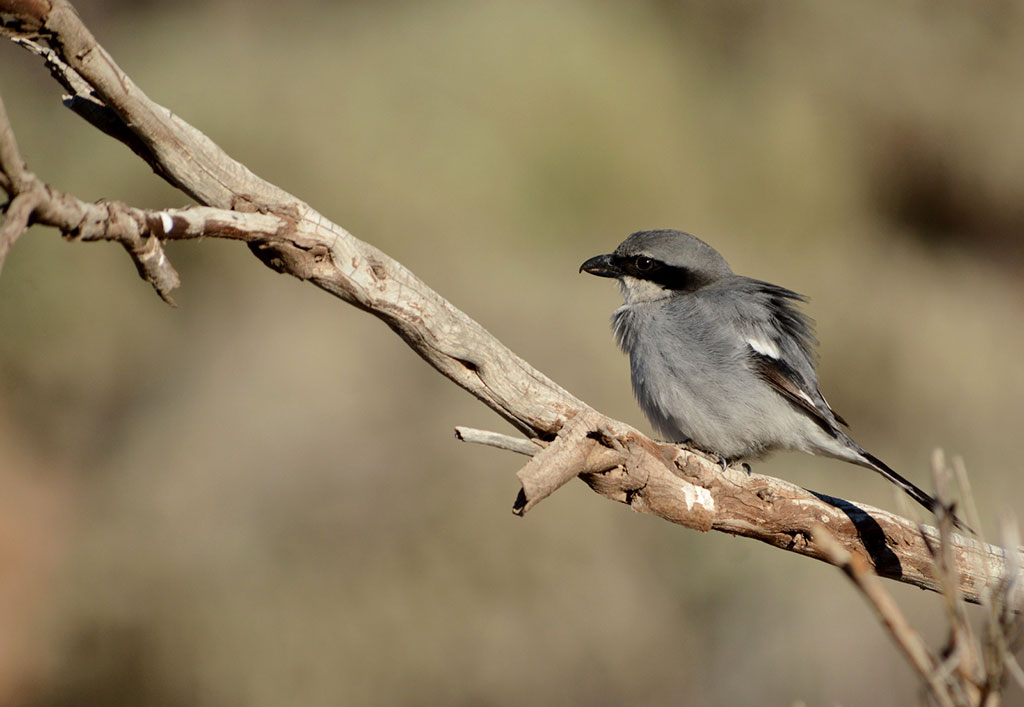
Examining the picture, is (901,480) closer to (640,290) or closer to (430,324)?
(640,290)

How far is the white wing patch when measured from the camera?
14.8 ft

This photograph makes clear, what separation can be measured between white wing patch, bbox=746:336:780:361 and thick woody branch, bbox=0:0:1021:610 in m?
0.72

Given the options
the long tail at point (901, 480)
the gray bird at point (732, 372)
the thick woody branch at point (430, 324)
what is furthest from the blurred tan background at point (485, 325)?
the thick woody branch at point (430, 324)

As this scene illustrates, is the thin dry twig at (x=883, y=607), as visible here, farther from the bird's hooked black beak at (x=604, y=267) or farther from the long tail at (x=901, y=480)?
the bird's hooked black beak at (x=604, y=267)

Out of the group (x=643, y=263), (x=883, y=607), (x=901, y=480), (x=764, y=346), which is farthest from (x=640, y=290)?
(x=883, y=607)

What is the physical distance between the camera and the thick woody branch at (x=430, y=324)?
8.89 ft

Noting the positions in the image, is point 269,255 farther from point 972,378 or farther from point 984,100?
point 984,100

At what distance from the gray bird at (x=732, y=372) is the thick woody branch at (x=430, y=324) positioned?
37cm

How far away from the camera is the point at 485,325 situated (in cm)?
809

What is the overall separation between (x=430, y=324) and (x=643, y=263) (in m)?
1.91

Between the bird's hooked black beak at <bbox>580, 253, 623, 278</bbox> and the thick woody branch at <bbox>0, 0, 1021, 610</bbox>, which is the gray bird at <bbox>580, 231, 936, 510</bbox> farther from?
the thick woody branch at <bbox>0, 0, 1021, 610</bbox>

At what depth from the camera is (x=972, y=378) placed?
10109mm

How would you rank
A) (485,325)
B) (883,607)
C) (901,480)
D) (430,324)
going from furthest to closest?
(485,325), (901,480), (430,324), (883,607)

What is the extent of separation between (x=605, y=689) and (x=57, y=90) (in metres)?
9.14
